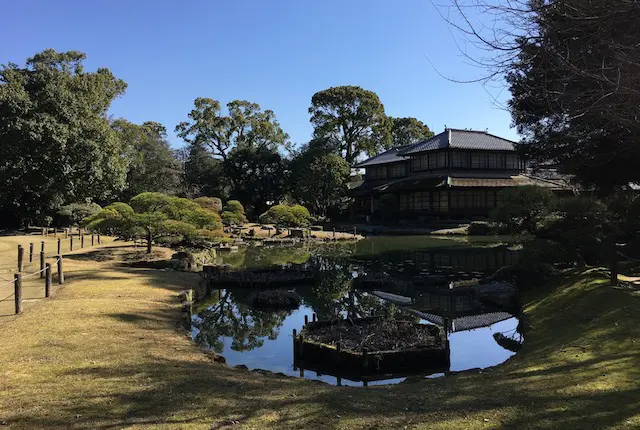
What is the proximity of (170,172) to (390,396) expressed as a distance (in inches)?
1768

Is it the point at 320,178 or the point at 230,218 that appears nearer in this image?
the point at 230,218

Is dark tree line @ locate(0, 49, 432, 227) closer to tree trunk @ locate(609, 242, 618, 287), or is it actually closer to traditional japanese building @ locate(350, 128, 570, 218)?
traditional japanese building @ locate(350, 128, 570, 218)

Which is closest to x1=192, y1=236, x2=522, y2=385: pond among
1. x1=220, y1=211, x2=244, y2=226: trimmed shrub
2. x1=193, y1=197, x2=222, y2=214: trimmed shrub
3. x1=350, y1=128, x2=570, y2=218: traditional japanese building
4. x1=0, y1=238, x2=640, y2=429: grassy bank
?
x1=0, y1=238, x2=640, y2=429: grassy bank

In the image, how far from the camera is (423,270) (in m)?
19.4

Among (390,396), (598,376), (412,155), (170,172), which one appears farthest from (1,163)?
(412,155)

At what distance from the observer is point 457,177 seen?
4131 cm

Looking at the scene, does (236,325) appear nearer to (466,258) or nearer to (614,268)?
(614,268)

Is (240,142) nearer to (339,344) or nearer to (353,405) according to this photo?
(339,344)

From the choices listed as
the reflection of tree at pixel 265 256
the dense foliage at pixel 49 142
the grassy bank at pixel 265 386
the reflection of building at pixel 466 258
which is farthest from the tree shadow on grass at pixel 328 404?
the dense foliage at pixel 49 142

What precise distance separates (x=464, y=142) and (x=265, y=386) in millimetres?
40886

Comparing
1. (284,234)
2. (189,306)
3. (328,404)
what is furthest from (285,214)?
(328,404)

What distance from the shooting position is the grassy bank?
14.1ft

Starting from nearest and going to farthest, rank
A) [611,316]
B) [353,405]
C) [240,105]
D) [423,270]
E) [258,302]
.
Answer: [353,405] < [611,316] < [258,302] < [423,270] < [240,105]

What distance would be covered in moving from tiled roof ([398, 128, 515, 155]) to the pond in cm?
1764
